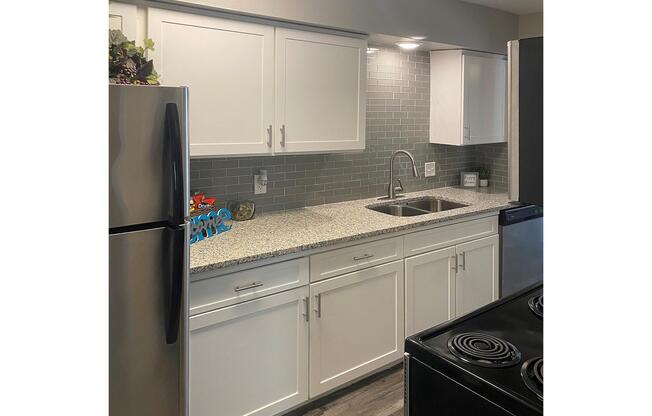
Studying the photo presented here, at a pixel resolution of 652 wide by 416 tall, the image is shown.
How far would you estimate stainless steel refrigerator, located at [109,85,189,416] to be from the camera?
1522 mm

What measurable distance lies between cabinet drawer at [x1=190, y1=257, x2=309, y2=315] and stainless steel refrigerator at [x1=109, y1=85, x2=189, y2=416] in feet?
0.83

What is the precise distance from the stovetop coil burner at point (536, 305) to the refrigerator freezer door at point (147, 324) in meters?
1.19

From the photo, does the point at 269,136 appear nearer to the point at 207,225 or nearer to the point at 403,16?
the point at 207,225

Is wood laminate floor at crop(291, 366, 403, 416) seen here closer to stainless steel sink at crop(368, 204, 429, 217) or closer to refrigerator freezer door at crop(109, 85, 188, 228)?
stainless steel sink at crop(368, 204, 429, 217)

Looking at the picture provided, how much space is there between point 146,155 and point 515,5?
10.6 ft

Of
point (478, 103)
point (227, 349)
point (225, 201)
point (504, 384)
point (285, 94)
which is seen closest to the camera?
point (504, 384)

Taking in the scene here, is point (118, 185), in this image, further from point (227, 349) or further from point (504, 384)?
point (504, 384)

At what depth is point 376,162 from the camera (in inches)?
140

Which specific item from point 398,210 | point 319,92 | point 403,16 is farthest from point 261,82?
point 398,210

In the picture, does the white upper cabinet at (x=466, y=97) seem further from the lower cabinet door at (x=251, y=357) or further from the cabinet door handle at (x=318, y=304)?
the lower cabinet door at (x=251, y=357)
